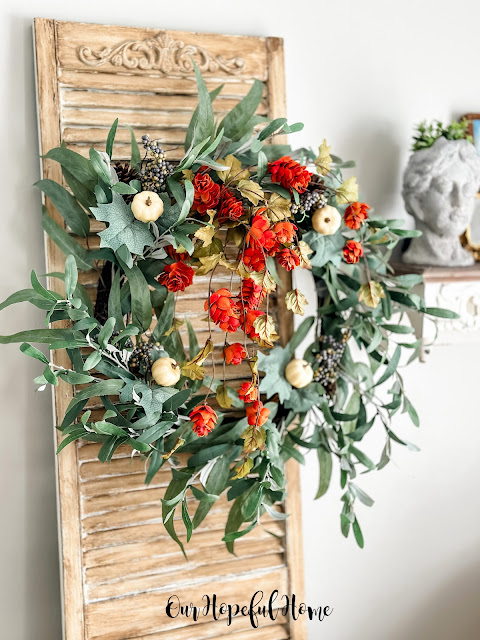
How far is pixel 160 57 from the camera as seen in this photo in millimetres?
1149

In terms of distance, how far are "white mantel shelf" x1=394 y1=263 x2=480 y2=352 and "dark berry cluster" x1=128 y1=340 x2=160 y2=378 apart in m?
0.52

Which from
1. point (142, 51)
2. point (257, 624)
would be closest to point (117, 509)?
point (257, 624)

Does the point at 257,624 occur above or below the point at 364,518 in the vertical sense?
below

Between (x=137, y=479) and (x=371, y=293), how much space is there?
0.53 m

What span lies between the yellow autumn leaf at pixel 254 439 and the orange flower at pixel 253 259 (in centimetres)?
24

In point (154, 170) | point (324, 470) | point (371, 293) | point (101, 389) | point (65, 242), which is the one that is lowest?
point (324, 470)

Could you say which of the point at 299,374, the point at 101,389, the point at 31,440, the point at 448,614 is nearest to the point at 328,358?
the point at 299,374

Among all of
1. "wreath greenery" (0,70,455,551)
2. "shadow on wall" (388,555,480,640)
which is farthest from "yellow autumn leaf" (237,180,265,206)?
"shadow on wall" (388,555,480,640)

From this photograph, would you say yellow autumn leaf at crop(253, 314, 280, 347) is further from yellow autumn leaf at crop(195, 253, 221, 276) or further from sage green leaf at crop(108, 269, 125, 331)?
sage green leaf at crop(108, 269, 125, 331)

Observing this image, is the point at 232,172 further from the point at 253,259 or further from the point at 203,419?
the point at 203,419

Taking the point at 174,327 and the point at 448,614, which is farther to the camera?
the point at 448,614

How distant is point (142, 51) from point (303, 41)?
346 millimetres

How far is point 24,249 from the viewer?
1147 mm

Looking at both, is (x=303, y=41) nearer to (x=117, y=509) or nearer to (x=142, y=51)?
(x=142, y=51)
